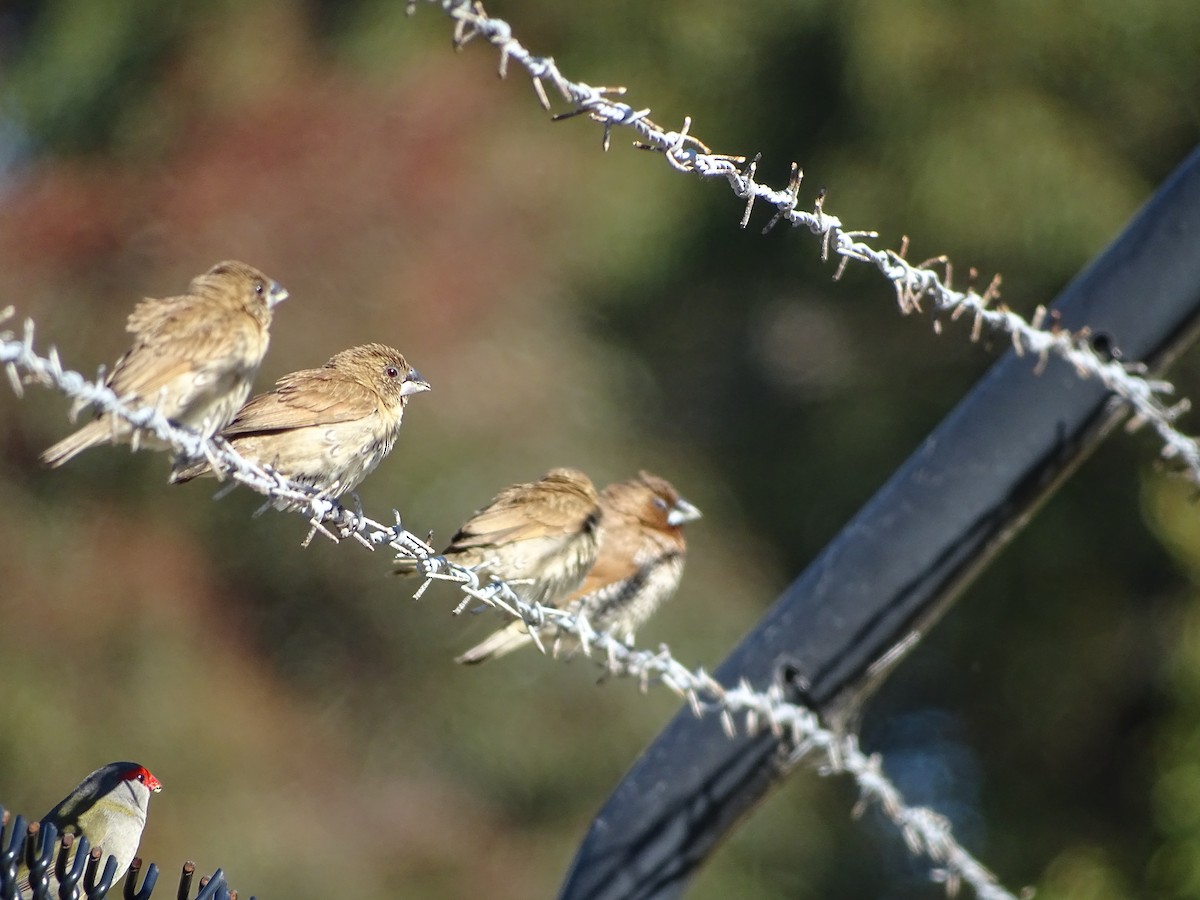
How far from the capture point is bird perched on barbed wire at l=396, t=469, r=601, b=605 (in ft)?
15.2

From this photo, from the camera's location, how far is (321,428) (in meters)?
3.72

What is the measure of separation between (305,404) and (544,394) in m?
5.55

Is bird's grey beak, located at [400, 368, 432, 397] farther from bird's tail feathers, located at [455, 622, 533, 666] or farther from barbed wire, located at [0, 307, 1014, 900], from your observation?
bird's tail feathers, located at [455, 622, 533, 666]

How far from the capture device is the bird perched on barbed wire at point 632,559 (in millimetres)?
5496

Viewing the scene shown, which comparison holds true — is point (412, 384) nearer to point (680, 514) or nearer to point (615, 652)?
point (615, 652)

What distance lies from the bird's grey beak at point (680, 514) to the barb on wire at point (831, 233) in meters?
2.46

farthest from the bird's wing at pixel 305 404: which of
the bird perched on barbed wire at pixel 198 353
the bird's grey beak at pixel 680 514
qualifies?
the bird's grey beak at pixel 680 514

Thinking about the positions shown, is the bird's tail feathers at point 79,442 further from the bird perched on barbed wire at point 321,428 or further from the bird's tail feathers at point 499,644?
the bird's tail feathers at point 499,644

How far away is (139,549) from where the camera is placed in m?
8.86

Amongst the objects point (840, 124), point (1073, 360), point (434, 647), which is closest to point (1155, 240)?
point (1073, 360)

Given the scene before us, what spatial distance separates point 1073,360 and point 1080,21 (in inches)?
311

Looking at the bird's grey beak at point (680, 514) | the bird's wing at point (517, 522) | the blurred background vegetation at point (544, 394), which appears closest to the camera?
the bird's wing at point (517, 522)

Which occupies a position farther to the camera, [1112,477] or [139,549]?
[1112,477]

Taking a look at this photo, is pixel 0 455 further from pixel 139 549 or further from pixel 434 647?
pixel 434 647
